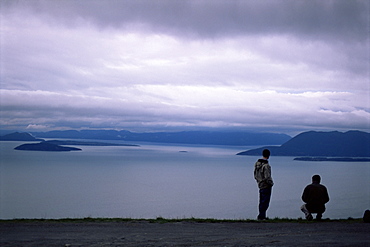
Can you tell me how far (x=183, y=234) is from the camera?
421 inches

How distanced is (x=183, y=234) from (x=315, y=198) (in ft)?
18.8

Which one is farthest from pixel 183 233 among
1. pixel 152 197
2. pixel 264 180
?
pixel 152 197

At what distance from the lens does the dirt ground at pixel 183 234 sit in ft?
30.6

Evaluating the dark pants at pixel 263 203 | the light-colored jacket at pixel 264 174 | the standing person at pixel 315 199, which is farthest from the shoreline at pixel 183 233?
the light-colored jacket at pixel 264 174

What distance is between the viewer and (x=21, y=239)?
31.7 feet

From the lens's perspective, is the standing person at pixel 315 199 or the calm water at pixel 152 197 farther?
the calm water at pixel 152 197

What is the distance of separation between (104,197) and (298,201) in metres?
45.8

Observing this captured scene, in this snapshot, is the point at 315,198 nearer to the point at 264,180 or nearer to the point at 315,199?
the point at 315,199

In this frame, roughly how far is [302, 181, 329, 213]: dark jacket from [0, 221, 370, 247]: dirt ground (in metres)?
0.97

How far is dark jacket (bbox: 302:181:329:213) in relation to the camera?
13891mm

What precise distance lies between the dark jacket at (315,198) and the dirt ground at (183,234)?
97 cm

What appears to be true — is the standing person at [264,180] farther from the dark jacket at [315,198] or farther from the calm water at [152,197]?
the calm water at [152,197]

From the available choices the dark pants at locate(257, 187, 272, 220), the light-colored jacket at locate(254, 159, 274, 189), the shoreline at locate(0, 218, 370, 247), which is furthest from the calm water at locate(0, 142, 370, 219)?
the shoreline at locate(0, 218, 370, 247)

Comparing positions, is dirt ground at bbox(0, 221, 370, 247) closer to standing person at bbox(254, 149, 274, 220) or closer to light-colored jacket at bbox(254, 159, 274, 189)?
standing person at bbox(254, 149, 274, 220)
